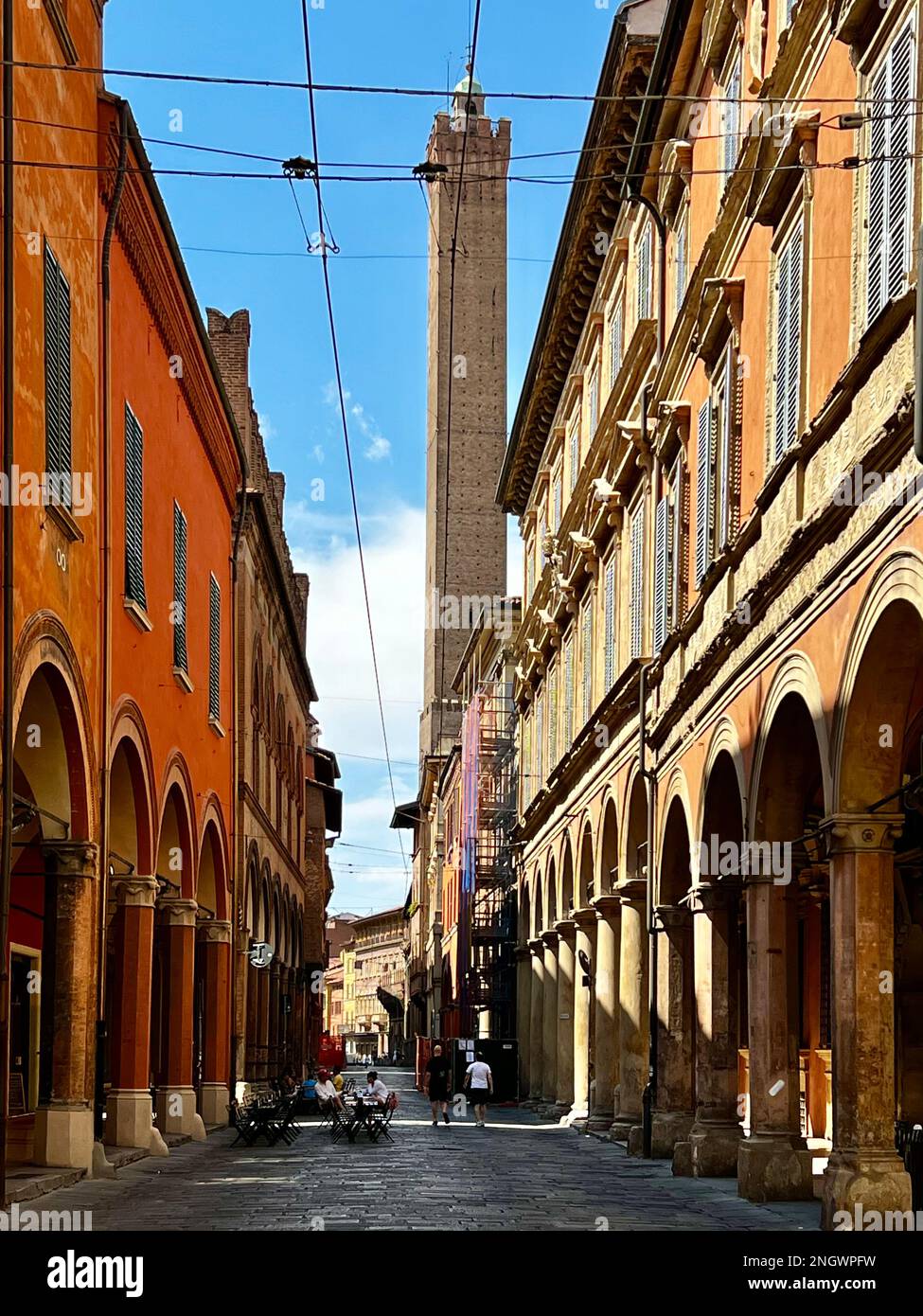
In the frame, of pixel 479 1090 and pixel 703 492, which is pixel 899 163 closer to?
pixel 703 492

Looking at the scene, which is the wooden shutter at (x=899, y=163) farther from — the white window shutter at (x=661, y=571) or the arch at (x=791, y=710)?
the white window shutter at (x=661, y=571)

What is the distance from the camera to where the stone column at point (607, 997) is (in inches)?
1127

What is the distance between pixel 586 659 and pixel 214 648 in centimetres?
647

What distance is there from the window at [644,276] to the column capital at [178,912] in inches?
417

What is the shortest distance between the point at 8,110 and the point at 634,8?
48.3 feet

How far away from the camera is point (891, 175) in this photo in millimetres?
13375

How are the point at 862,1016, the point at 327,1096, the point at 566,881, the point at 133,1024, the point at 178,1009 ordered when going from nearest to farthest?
the point at 862,1016, the point at 133,1024, the point at 178,1009, the point at 327,1096, the point at 566,881

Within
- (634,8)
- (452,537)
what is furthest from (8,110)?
(452,537)

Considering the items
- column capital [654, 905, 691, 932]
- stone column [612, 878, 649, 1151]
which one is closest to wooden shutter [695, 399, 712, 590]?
column capital [654, 905, 691, 932]

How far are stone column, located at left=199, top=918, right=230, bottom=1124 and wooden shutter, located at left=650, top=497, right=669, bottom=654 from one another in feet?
35.2

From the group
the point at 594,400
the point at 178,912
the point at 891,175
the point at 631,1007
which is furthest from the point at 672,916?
the point at 594,400

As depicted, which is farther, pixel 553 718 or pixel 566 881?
pixel 553 718

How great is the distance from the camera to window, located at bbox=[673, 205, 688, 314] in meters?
24.2
